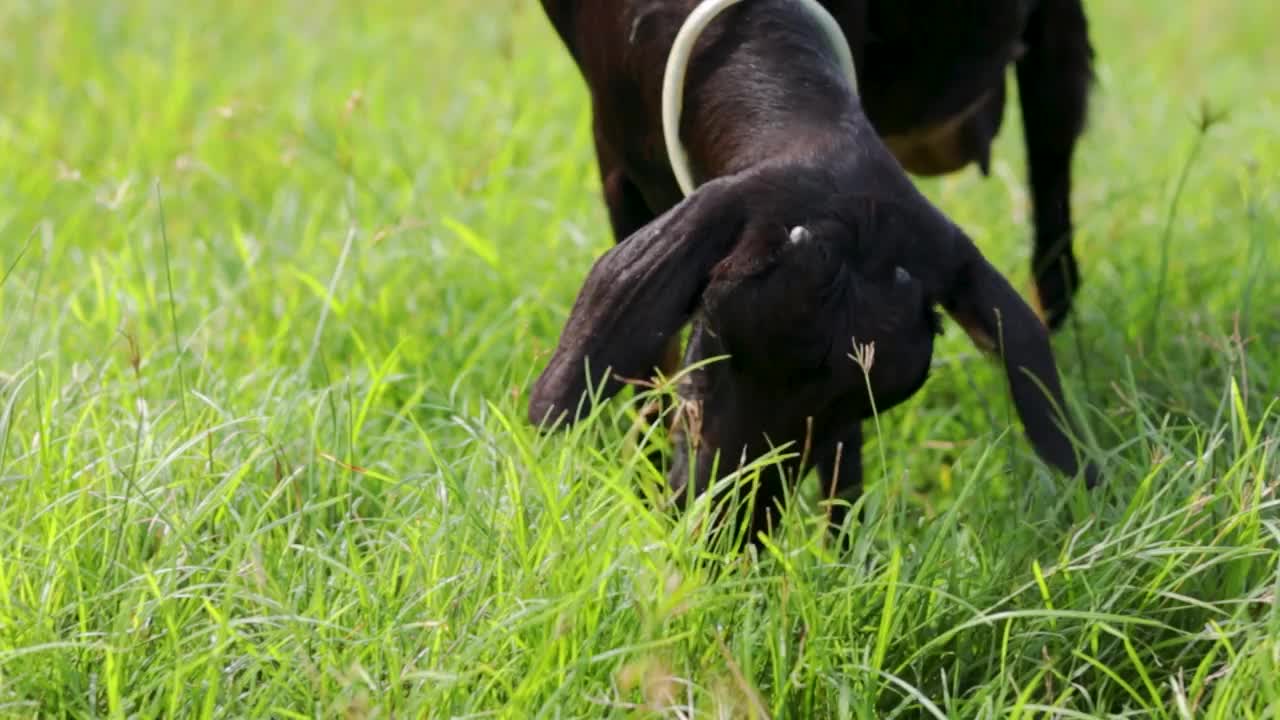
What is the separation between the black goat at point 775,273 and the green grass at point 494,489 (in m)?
0.13

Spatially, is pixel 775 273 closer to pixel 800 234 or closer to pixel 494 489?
pixel 800 234

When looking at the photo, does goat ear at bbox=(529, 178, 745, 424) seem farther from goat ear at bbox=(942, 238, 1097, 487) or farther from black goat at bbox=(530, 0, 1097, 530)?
goat ear at bbox=(942, 238, 1097, 487)

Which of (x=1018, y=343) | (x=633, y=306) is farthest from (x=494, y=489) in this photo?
(x=1018, y=343)

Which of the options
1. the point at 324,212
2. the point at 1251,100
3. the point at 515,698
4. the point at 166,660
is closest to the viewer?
the point at 515,698

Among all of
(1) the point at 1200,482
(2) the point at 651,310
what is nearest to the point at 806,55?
(2) the point at 651,310

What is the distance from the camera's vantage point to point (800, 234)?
2.75 m

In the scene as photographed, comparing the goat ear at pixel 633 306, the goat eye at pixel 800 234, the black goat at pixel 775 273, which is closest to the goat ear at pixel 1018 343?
the black goat at pixel 775 273

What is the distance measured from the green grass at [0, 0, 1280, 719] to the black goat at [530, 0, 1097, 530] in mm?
134

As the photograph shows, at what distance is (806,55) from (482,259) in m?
1.70

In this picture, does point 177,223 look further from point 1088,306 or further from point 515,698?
point 515,698

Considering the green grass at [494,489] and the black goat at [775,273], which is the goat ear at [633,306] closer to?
the black goat at [775,273]

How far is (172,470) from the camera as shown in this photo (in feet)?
10.4

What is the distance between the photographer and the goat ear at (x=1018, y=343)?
2910 mm

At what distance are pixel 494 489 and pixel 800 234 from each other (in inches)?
26.1
